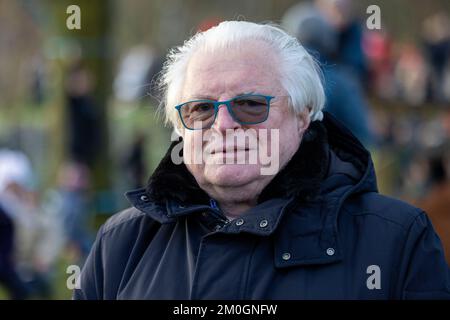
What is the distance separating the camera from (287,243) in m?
3.09

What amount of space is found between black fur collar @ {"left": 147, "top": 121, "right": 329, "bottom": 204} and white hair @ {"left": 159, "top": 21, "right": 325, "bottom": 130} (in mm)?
118

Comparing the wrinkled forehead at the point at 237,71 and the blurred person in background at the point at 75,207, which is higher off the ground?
the wrinkled forehead at the point at 237,71

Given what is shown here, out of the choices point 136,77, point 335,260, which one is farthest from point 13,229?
point 136,77

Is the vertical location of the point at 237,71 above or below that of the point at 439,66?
above

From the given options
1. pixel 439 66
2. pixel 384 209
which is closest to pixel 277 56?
pixel 384 209

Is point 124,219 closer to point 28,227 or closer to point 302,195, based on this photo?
point 302,195

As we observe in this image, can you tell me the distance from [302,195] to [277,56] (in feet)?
1.61

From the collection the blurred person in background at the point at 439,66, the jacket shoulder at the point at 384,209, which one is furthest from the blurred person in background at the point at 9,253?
the blurred person in background at the point at 439,66

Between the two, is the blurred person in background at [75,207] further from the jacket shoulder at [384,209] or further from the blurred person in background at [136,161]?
the jacket shoulder at [384,209]

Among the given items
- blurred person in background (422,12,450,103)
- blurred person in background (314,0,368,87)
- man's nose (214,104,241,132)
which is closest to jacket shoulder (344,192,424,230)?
man's nose (214,104,241,132)

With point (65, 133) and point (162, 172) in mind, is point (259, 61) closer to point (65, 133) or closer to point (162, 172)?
point (162, 172)

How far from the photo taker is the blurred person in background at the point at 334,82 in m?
6.22

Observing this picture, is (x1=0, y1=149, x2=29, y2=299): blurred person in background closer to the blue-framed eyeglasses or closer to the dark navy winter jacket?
the dark navy winter jacket

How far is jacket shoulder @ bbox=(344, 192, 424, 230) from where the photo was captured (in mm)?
3111
